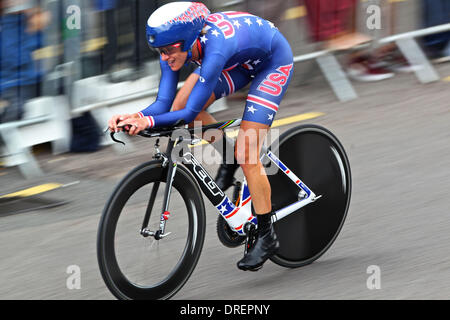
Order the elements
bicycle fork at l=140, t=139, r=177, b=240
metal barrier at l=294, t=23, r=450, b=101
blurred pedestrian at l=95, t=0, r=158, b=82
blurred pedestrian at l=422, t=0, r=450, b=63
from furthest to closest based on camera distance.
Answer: blurred pedestrian at l=422, t=0, r=450, b=63 < metal barrier at l=294, t=23, r=450, b=101 < blurred pedestrian at l=95, t=0, r=158, b=82 < bicycle fork at l=140, t=139, r=177, b=240

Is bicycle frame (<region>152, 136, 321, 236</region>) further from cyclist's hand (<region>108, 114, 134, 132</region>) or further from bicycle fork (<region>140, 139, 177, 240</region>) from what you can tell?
cyclist's hand (<region>108, 114, 134, 132</region>)

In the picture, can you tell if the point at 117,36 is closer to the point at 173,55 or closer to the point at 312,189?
the point at 312,189

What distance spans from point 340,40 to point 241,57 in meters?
4.42

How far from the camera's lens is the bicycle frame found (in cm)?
462

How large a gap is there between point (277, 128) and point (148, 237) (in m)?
3.39

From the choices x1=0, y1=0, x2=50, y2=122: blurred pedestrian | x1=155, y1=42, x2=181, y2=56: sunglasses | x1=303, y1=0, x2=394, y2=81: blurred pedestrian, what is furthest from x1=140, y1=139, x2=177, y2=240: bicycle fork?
x1=303, y1=0, x2=394, y2=81: blurred pedestrian

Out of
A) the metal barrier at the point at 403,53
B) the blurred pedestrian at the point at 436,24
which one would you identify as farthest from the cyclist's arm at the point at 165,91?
the blurred pedestrian at the point at 436,24

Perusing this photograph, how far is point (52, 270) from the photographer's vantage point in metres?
5.43

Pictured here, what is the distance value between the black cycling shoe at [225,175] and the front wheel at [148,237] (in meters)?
0.43

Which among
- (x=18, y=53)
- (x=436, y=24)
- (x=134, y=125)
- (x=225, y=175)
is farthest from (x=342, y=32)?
(x=134, y=125)

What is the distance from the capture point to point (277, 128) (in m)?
7.88

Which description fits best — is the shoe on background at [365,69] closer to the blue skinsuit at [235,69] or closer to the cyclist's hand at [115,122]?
the blue skinsuit at [235,69]

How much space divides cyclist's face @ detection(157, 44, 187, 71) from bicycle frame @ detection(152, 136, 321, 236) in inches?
16.5
